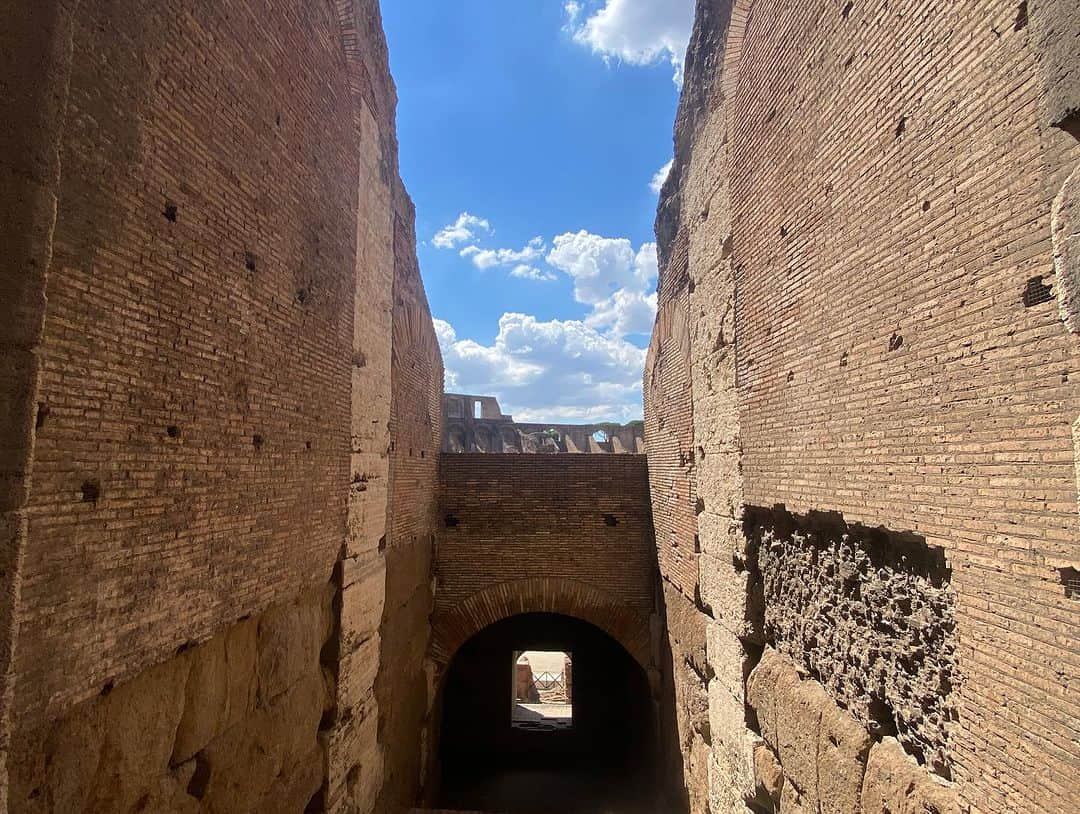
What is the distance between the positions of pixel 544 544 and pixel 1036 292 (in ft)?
21.8

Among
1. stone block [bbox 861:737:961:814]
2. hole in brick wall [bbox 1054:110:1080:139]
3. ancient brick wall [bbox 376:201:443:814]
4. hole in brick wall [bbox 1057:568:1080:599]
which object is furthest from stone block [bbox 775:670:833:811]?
ancient brick wall [bbox 376:201:443:814]

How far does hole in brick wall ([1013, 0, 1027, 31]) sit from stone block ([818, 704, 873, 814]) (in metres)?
3.33

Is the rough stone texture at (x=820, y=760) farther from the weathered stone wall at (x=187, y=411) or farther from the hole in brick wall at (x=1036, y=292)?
the weathered stone wall at (x=187, y=411)

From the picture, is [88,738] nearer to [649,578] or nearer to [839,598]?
[839,598]

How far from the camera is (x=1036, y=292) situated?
85.8 inches

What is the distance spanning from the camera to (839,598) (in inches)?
142

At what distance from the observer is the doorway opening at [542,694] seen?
1224cm

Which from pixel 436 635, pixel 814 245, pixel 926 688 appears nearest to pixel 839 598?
pixel 926 688

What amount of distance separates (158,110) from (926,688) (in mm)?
4411

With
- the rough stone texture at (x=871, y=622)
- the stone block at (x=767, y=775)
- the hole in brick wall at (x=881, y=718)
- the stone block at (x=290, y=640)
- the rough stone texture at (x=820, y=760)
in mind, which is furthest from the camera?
the stone block at (x=767, y=775)

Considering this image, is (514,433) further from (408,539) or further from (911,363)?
(911,363)

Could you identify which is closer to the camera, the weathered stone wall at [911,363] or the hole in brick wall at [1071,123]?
the hole in brick wall at [1071,123]

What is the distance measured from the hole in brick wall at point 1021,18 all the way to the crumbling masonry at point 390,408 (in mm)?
10

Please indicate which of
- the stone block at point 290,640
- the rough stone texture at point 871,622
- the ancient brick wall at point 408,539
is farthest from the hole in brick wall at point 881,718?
the ancient brick wall at point 408,539
